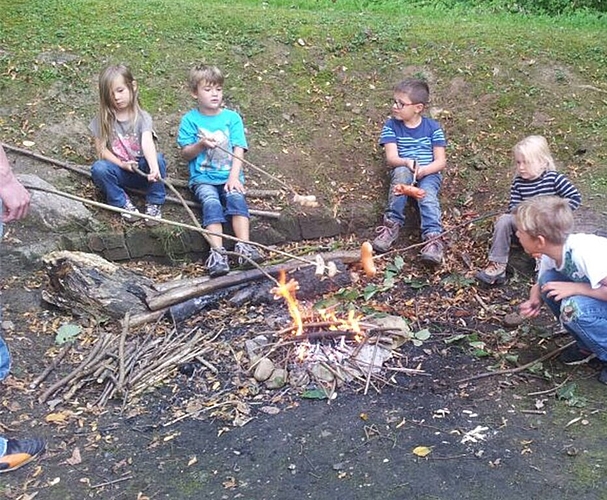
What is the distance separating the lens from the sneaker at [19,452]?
327 cm

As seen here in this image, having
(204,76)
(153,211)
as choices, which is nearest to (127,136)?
(153,211)

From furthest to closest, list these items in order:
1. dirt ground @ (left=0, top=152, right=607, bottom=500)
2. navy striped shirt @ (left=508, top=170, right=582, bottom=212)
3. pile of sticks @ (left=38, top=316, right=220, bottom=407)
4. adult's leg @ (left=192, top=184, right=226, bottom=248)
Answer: adult's leg @ (left=192, top=184, right=226, bottom=248)
navy striped shirt @ (left=508, top=170, right=582, bottom=212)
pile of sticks @ (left=38, top=316, right=220, bottom=407)
dirt ground @ (left=0, top=152, right=607, bottom=500)

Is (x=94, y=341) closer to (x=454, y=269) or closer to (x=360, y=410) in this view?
(x=360, y=410)

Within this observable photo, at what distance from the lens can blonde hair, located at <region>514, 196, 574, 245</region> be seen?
3.55m

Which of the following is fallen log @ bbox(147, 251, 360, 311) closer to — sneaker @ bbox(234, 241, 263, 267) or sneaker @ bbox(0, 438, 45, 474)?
sneaker @ bbox(234, 241, 263, 267)

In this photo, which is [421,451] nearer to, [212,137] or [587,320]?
[587,320]

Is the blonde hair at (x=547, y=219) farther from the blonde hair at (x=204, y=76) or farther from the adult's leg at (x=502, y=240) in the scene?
the blonde hair at (x=204, y=76)

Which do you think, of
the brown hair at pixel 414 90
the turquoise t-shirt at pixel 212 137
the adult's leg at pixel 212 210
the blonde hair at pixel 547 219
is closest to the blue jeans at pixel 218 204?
the adult's leg at pixel 212 210

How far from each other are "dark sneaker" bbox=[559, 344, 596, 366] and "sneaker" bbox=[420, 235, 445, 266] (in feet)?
4.32

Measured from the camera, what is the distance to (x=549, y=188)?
486 centimetres

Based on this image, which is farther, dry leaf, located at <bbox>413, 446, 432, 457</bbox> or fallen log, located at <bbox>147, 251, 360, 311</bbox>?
fallen log, located at <bbox>147, 251, 360, 311</bbox>

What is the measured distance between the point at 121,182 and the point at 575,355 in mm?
3611

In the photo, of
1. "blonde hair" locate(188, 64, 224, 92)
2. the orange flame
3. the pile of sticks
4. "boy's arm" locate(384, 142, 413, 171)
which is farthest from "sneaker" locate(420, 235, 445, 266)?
"blonde hair" locate(188, 64, 224, 92)

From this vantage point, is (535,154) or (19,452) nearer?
(19,452)
